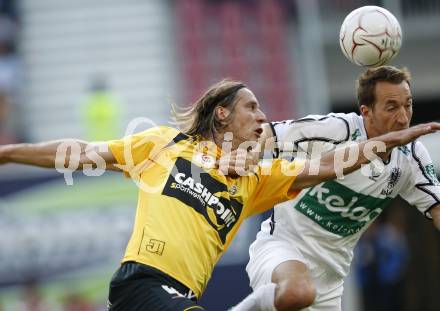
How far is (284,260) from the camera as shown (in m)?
6.65

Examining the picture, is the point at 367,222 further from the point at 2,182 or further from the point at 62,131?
the point at 62,131

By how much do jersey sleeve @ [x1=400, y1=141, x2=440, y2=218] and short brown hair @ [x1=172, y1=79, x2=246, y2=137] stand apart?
1.40 m

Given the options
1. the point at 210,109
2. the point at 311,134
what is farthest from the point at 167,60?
the point at 210,109

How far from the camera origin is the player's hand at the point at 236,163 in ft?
19.3

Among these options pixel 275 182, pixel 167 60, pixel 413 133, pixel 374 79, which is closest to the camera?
pixel 413 133

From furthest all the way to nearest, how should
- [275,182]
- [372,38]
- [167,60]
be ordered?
[167,60] < [372,38] < [275,182]

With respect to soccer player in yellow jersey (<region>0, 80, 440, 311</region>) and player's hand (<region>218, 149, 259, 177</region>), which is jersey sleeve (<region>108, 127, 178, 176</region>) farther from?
player's hand (<region>218, 149, 259, 177</region>)

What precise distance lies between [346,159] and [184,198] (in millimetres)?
1026

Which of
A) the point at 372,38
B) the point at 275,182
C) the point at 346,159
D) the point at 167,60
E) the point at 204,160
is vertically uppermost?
the point at 372,38

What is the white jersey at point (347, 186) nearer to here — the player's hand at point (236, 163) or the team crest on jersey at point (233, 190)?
the player's hand at point (236, 163)

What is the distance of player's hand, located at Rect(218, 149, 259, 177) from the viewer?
232 inches

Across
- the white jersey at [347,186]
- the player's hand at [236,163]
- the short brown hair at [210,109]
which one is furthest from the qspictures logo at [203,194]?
the white jersey at [347,186]

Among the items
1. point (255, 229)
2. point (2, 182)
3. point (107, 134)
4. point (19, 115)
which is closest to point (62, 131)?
point (19, 115)

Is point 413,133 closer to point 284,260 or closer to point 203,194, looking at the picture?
point 203,194
